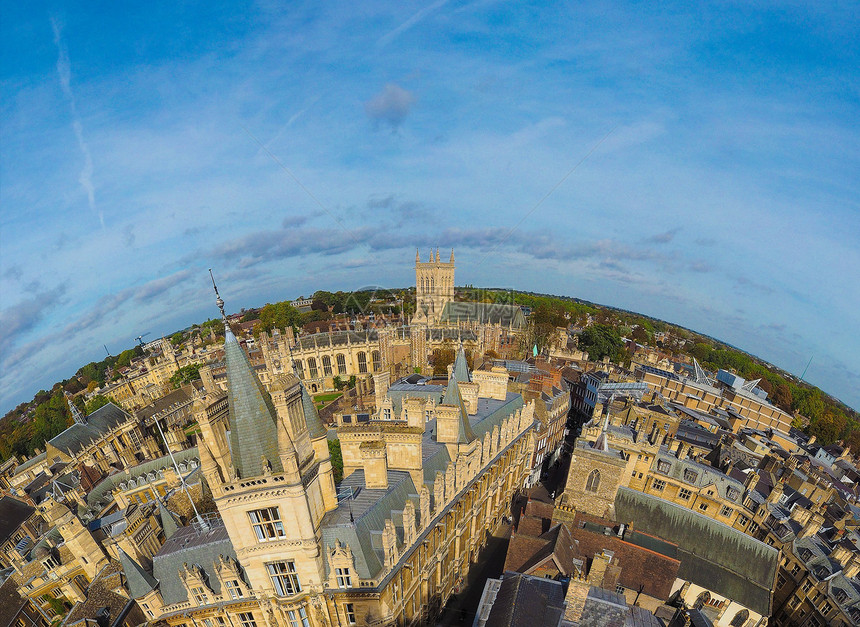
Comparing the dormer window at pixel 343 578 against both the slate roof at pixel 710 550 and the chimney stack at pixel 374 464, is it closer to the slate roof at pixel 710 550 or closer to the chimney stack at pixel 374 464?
the chimney stack at pixel 374 464

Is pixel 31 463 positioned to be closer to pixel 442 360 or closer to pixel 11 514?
pixel 11 514

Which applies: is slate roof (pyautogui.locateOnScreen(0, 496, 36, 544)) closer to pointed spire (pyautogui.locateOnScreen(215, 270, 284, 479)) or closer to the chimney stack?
pointed spire (pyautogui.locateOnScreen(215, 270, 284, 479))

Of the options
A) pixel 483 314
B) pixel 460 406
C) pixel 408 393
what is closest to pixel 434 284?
pixel 483 314

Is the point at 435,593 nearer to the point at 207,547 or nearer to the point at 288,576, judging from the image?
the point at 288,576

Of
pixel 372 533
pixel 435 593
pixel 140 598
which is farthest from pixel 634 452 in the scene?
pixel 140 598

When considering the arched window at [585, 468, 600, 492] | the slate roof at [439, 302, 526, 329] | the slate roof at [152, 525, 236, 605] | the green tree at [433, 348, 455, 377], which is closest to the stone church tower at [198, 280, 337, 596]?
the slate roof at [152, 525, 236, 605]
